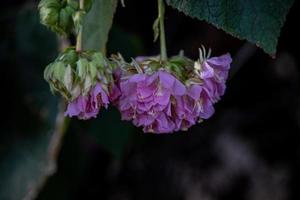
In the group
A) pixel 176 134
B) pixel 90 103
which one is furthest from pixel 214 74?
pixel 176 134

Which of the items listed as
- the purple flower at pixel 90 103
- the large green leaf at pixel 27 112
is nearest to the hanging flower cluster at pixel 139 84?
the purple flower at pixel 90 103

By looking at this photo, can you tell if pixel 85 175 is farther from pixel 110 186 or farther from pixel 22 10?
pixel 22 10

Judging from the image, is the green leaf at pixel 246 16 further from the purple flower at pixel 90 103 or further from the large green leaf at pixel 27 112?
the large green leaf at pixel 27 112

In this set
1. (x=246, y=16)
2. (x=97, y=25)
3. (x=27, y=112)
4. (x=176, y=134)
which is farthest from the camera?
(x=176, y=134)

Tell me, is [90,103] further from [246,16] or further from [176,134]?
[176,134]

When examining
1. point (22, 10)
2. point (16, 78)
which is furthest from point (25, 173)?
point (22, 10)

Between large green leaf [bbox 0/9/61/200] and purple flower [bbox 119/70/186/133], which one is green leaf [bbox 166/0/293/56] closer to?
purple flower [bbox 119/70/186/133]
